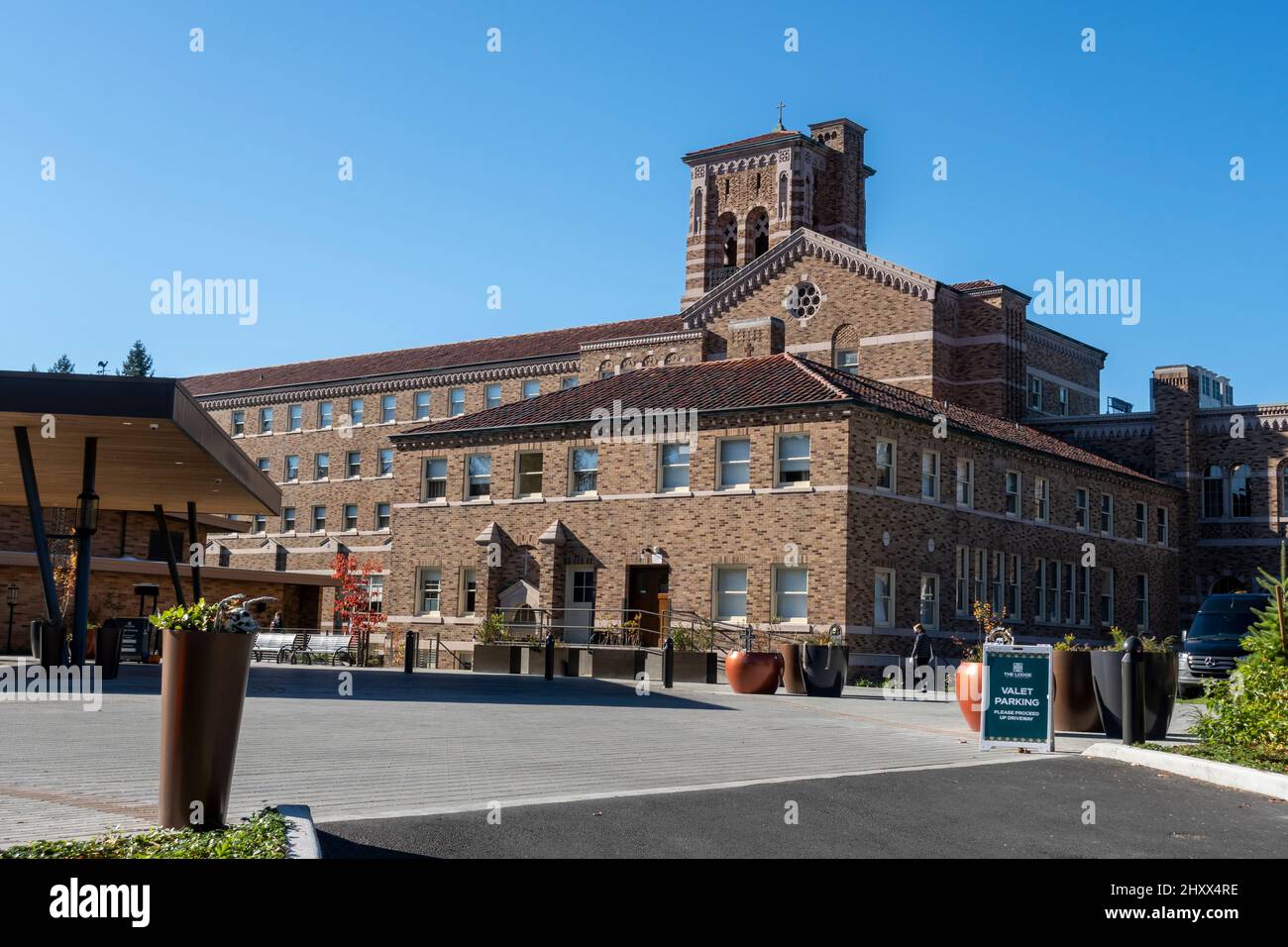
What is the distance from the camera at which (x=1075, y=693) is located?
17031mm

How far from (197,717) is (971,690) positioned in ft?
40.4

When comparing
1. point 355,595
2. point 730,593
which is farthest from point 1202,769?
point 355,595

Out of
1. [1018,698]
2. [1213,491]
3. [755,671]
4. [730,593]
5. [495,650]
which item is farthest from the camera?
[1213,491]

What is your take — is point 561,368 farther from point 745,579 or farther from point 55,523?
point 745,579

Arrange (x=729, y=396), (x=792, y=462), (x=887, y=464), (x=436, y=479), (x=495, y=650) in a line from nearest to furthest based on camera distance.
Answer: (x=495, y=650) < (x=792, y=462) < (x=887, y=464) < (x=729, y=396) < (x=436, y=479)

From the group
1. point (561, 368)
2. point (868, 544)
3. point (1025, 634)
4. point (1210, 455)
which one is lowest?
point (1025, 634)

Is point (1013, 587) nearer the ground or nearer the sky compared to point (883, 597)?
nearer the sky

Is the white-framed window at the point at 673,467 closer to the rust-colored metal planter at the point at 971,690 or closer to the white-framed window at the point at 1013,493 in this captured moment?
the white-framed window at the point at 1013,493

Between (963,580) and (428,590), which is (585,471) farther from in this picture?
(963,580)

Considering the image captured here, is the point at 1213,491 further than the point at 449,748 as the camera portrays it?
Yes

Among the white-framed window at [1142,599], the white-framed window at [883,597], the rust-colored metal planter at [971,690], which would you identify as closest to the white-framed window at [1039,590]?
the white-framed window at [1142,599]

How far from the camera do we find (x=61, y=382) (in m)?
20.1
